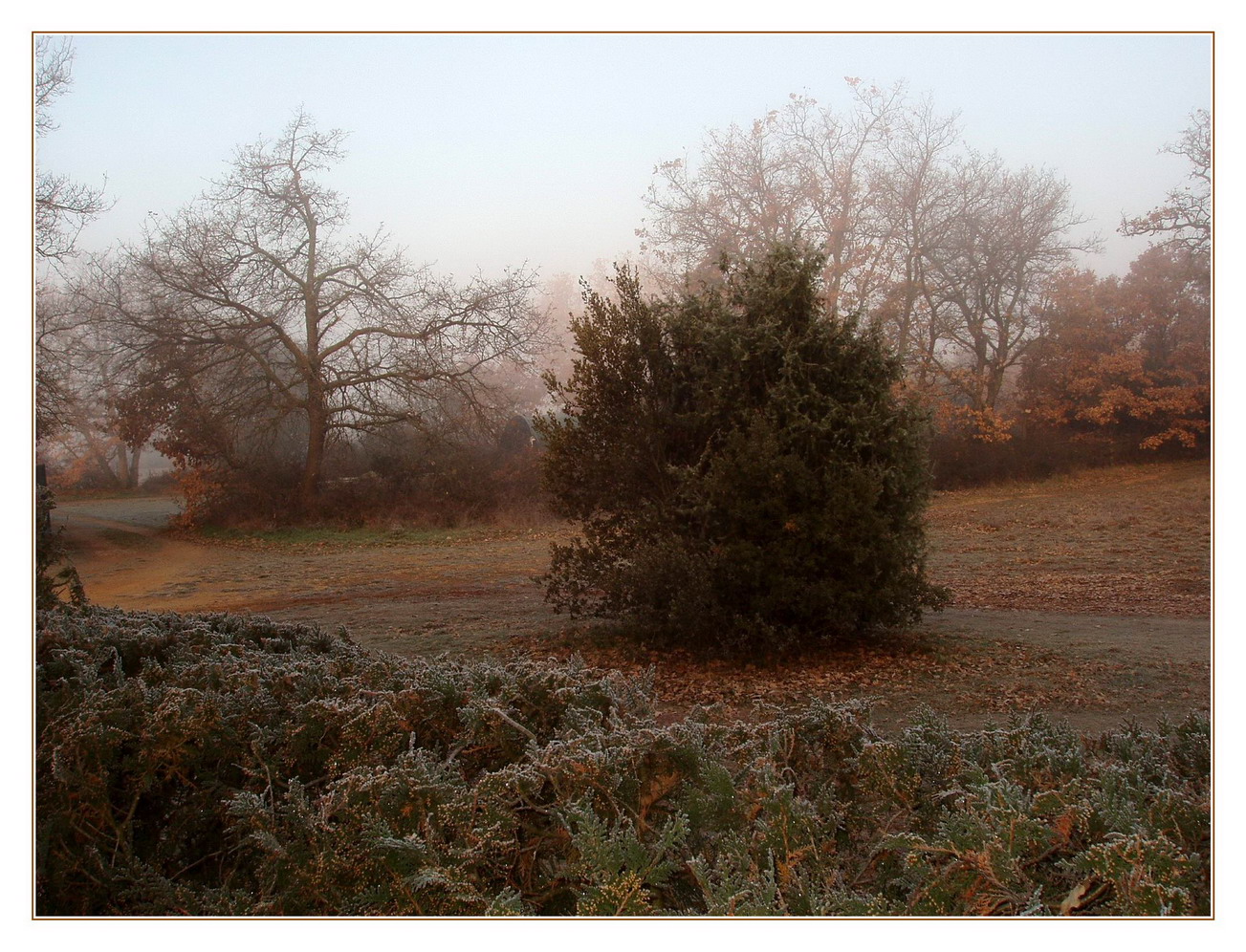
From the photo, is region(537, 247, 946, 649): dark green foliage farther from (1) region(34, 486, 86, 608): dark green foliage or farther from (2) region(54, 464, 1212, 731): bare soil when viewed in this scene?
(1) region(34, 486, 86, 608): dark green foliage

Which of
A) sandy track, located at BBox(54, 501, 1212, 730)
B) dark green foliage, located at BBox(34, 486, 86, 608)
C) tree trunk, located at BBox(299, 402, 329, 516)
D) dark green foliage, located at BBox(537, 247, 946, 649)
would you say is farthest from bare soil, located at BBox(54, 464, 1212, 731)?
dark green foliage, located at BBox(34, 486, 86, 608)

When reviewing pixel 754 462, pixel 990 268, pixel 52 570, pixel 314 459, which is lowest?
pixel 52 570

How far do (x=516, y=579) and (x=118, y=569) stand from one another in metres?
2.87

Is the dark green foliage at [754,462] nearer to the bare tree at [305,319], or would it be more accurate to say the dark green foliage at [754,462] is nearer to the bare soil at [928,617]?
the bare soil at [928,617]

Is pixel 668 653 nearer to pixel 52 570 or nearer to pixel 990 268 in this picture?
pixel 52 570

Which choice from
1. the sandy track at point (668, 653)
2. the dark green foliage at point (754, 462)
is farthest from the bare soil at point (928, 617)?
the dark green foliage at point (754, 462)

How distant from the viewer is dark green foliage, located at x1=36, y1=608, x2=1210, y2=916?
125 centimetres

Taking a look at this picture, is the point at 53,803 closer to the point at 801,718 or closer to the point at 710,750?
the point at 710,750

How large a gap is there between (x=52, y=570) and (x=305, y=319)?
5.90 metres

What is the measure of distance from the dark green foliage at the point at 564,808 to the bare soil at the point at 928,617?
1.90ft

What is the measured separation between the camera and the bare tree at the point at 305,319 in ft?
21.9

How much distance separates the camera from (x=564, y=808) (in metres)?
1.39

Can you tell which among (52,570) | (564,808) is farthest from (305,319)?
(564,808)

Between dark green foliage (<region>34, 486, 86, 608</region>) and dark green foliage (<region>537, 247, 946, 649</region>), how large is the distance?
2387 millimetres
